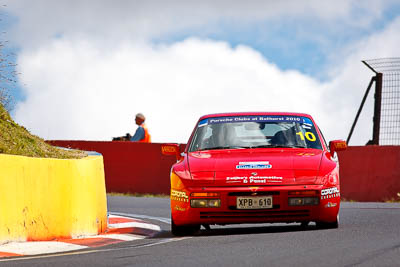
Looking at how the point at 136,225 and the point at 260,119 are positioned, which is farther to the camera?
the point at 136,225

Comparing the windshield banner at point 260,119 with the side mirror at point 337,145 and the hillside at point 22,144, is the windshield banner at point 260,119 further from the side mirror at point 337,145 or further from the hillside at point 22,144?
the hillside at point 22,144

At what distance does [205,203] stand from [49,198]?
160 centimetres

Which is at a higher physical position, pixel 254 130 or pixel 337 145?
pixel 254 130

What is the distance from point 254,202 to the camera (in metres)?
9.47

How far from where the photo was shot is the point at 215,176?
966cm

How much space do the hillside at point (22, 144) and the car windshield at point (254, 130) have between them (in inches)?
75.5

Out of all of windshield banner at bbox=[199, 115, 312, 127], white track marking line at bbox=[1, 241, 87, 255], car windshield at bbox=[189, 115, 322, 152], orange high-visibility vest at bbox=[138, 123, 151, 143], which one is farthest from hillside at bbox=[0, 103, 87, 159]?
orange high-visibility vest at bbox=[138, 123, 151, 143]

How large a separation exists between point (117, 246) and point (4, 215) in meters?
1.18

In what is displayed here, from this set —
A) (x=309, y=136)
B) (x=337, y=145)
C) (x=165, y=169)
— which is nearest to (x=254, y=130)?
(x=309, y=136)

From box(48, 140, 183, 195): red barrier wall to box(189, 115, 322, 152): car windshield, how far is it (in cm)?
858

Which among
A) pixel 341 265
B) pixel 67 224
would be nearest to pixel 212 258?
pixel 341 265

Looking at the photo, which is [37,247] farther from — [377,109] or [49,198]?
[377,109]

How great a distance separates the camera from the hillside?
36.1 ft

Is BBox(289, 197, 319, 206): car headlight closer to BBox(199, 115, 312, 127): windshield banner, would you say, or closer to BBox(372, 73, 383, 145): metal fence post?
BBox(199, 115, 312, 127): windshield banner
